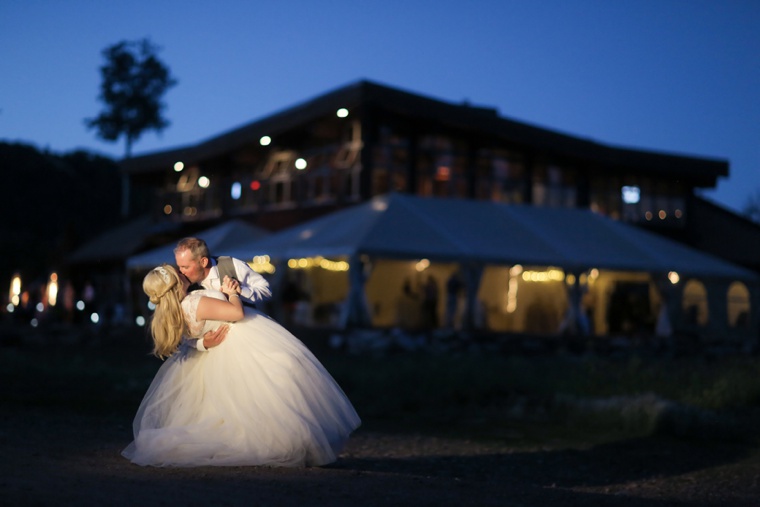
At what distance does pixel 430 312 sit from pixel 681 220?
1425 cm

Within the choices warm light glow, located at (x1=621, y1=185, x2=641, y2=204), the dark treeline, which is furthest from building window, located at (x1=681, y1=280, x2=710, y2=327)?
the dark treeline

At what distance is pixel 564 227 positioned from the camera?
31234mm

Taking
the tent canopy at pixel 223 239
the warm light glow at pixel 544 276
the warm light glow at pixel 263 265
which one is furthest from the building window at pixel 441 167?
the tent canopy at pixel 223 239

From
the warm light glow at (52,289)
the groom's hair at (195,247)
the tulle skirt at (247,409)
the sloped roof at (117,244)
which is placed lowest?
the tulle skirt at (247,409)

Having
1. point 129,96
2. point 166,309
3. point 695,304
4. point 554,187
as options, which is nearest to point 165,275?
point 166,309

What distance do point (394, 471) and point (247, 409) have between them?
2.42m

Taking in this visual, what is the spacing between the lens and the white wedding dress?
732 cm

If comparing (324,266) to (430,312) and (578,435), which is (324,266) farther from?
(578,435)

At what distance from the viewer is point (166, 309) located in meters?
7.43

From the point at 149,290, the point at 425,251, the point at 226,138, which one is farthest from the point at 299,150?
the point at 149,290

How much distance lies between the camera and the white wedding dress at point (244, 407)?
24.0ft

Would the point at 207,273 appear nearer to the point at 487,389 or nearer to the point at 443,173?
the point at 487,389

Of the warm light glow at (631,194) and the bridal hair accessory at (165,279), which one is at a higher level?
the warm light glow at (631,194)

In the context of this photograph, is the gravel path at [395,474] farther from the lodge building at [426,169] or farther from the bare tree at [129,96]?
the bare tree at [129,96]
